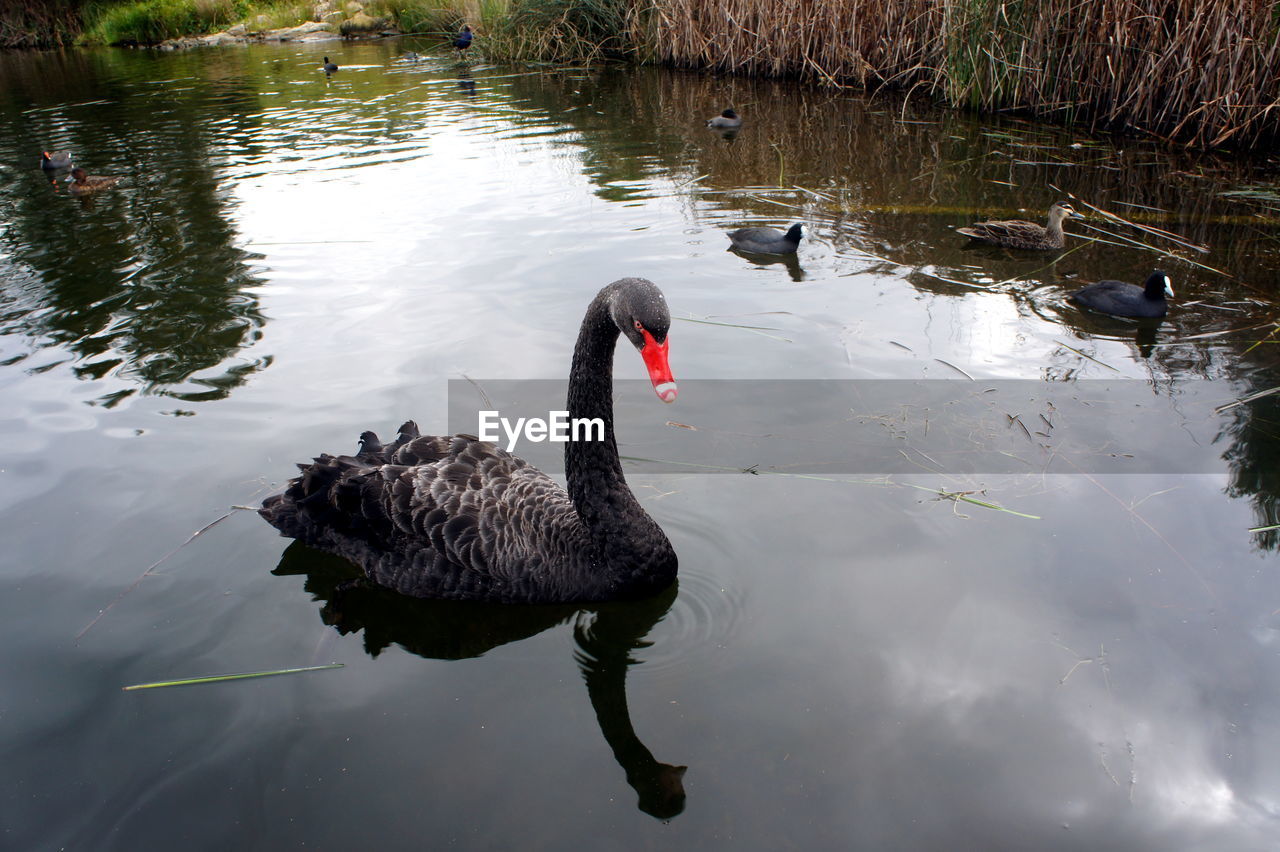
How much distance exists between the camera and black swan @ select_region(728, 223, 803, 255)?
709cm

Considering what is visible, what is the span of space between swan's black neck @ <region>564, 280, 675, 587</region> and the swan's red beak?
1.34 ft

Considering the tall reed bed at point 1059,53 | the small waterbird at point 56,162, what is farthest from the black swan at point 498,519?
the small waterbird at point 56,162

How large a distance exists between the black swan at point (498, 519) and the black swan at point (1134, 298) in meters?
3.97

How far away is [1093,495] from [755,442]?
1.56 m

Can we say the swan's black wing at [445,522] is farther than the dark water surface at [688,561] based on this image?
Yes

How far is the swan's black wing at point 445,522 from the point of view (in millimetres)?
3377

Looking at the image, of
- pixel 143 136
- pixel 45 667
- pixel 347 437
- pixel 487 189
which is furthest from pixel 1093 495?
pixel 143 136

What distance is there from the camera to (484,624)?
3436mm

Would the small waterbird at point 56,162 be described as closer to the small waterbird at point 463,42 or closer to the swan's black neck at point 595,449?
the swan's black neck at point 595,449

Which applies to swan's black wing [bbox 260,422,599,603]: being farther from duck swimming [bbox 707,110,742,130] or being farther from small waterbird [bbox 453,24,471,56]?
small waterbird [bbox 453,24,471,56]

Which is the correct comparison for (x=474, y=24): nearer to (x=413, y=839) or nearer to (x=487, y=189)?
(x=487, y=189)
